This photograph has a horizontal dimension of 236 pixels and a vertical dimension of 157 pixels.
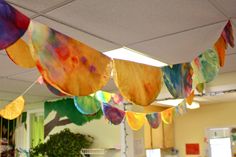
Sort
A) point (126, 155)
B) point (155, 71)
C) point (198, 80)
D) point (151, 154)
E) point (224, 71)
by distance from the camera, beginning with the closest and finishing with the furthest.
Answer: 1. point (155, 71)
2. point (198, 80)
3. point (224, 71)
4. point (126, 155)
5. point (151, 154)

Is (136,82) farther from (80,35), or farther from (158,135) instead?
(158,135)

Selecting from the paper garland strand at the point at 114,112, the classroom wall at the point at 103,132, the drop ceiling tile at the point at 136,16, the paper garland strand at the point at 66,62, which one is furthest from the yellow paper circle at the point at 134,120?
the paper garland strand at the point at 66,62

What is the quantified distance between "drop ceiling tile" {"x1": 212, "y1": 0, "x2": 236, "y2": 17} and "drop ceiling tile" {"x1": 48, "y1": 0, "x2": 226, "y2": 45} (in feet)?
0.13

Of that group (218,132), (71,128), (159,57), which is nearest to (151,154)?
(218,132)

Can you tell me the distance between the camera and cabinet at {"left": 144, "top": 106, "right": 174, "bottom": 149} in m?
5.88

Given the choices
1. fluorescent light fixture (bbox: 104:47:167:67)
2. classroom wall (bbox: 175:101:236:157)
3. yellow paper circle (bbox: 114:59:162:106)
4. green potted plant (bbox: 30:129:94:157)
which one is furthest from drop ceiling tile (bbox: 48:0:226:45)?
classroom wall (bbox: 175:101:236:157)

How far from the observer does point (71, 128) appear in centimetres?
468

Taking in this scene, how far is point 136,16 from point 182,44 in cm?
74

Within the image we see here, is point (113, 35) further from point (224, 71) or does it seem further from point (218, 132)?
point (218, 132)

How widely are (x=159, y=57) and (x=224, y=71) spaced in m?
1.09

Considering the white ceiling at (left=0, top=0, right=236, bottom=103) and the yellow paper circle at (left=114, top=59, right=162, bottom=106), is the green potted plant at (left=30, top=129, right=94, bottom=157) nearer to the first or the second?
the white ceiling at (left=0, top=0, right=236, bottom=103)

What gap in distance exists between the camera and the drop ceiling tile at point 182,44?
219cm

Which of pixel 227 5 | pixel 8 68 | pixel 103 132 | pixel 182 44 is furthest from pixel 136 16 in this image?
pixel 103 132

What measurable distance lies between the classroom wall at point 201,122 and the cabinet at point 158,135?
0.21 meters
